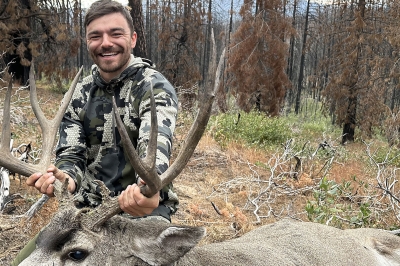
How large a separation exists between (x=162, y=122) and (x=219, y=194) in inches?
169

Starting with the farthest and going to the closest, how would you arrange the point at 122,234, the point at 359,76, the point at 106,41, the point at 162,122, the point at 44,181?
the point at 359,76 < the point at 106,41 < the point at 162,122 < the point at 44,181 < the point at 122,234

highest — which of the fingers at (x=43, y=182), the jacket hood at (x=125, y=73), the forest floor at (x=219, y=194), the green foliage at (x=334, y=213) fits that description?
the jacket hood at (x=125, y=73)

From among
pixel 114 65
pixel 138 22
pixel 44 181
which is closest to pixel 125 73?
pixel 114 65

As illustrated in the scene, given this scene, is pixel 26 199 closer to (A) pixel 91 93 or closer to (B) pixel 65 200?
(A) pixel 91 93

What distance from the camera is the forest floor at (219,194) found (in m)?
4.48

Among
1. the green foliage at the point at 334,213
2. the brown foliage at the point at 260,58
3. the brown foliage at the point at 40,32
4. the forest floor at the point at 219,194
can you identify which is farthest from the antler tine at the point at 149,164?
the brown foliage at the point at 260,58

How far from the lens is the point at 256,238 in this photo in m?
3.35

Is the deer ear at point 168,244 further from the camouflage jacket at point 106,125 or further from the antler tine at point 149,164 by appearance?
the camouflage jacket at point 106,125

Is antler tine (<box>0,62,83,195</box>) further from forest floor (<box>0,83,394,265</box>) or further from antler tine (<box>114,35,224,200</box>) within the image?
forest floor (<box>0,83,394,265</box>)

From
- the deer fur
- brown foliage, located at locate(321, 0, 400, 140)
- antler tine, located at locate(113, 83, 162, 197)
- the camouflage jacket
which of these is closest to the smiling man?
the camouflage jacket

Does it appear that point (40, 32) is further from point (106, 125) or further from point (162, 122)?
point (162, 122)

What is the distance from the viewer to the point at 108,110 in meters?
3.10

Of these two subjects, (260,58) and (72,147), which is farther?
(260,58)

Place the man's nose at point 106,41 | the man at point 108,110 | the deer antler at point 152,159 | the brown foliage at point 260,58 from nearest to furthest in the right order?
1. the deer antler at point 152,159
2. the man at point 108,110
3. the man's nose at point 106,41
4. the brown foliage at point 260,58
